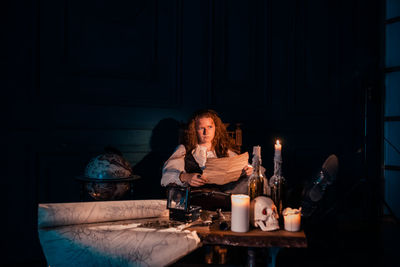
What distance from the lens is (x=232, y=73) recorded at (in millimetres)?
3465

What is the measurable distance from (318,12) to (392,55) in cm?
113

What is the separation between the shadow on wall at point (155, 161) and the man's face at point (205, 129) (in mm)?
720

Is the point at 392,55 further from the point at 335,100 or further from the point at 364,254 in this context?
the point at 364,254

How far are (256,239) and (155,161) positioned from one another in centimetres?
185

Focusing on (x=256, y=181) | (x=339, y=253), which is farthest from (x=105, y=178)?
(x=339, y=253)

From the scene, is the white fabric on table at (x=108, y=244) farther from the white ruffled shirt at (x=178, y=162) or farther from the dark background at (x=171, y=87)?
the dark background at (x=171, y=87)

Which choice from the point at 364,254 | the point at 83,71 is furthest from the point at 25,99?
the point at 364,254

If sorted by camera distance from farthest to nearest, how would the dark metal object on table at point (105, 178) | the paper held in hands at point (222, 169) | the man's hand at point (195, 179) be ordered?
the dark metal object on table at point (105, 178), the man's hand at point (195, 179), the paper held in hands at point (222, 169)

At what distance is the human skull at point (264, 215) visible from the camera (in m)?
1.51

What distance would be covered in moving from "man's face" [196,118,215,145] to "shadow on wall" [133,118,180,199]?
0.72 meters

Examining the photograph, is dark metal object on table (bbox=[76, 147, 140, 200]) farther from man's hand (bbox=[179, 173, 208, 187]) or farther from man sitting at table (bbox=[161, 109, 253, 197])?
man's hand (bbox=[179, 173, 208, 187])

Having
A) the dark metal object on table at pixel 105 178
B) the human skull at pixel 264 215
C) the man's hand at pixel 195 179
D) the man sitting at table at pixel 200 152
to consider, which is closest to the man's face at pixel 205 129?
the man sitting at table at pixel 200 152

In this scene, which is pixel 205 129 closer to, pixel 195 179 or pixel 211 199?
pixel 195 179

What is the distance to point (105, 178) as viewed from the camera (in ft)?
7.36
